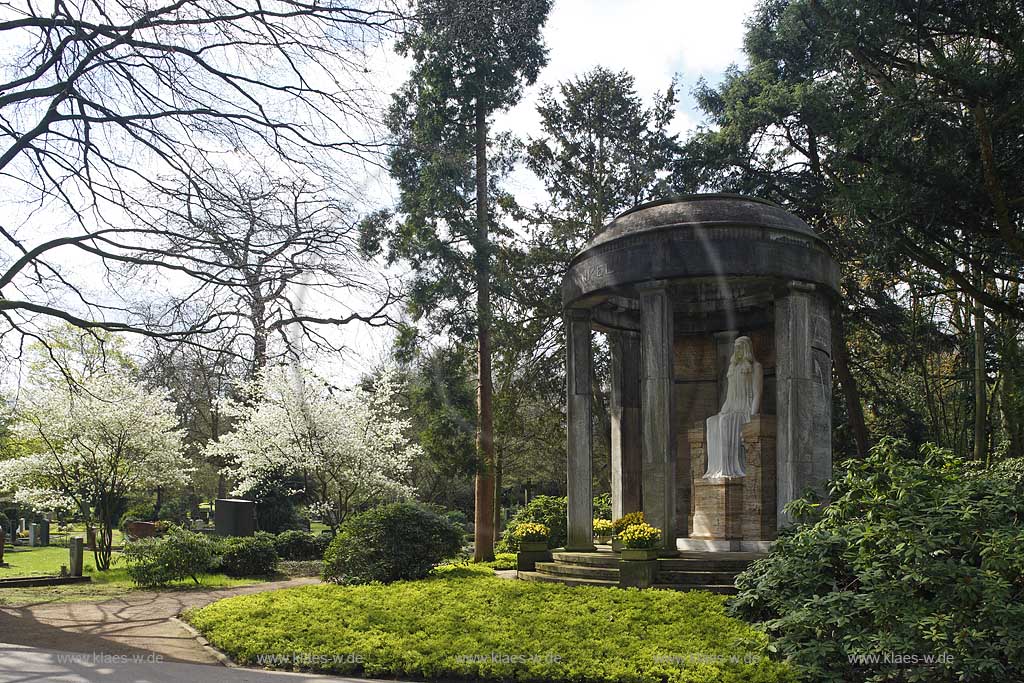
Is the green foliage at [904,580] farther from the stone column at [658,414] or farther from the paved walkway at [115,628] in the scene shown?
the paved walkway at [115,628]

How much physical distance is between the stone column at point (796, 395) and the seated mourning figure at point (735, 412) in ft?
4.16

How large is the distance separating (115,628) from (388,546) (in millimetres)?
4317

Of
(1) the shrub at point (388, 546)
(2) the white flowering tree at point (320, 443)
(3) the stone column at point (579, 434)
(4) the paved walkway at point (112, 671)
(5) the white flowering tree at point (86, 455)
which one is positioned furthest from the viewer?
(2) the white flowering tree at point (320, 443)

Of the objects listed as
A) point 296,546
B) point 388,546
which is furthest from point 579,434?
point 296,546

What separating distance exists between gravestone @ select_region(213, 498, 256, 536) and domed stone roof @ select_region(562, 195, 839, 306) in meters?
13.8

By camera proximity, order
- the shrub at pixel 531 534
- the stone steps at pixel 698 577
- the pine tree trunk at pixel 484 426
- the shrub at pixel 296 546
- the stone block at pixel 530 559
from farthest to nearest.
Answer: the shrub at pixel 296 546, the pine tree trunk at pixel 484 426, the shrub at pixel 531 534, the stone block at pixel 530 559, the stone steps at pixel 698 577

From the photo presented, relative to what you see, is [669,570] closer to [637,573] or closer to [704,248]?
[637,573]

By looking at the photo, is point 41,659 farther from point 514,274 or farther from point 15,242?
point 514,274

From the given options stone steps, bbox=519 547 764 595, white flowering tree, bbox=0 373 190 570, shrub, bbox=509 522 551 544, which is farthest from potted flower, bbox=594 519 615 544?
white flowering tree, bbox=0 373 190 570

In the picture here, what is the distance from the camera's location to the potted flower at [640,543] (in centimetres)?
1173

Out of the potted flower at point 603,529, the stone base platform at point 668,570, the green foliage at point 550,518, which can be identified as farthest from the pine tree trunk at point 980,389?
the stone base platform at point 668,570

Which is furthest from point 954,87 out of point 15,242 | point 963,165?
point 15,242

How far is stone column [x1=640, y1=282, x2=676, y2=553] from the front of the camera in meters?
12.2

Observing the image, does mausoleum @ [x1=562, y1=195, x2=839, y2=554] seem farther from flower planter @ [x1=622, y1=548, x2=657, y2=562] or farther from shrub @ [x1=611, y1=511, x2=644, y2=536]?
shrub @ [x1=611, y1=511, x2=644, y2=536]
